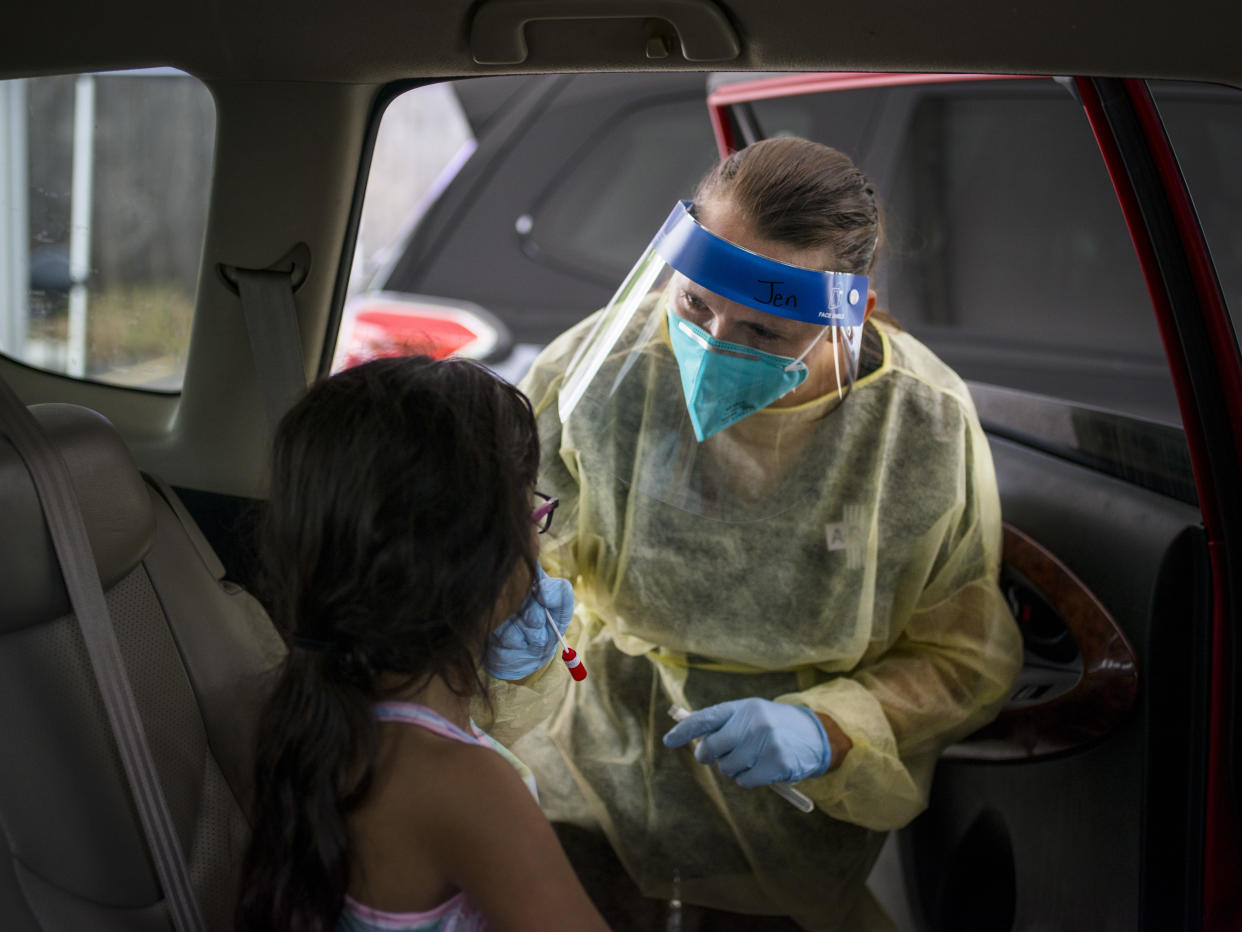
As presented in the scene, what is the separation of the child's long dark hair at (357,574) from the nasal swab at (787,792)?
1.66 feet

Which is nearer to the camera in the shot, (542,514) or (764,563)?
(542,514)

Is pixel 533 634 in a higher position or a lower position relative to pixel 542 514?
lower

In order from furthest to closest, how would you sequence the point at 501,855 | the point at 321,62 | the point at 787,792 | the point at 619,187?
the point at 619,187 → the point at 787,792 → the point at 321,62 → the point at 501,855

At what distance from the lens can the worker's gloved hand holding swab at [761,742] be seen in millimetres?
1327

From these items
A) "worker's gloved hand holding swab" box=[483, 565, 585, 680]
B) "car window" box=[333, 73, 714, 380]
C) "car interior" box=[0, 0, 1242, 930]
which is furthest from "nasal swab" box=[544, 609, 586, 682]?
"car window" box=[333, 73, 714, 380]

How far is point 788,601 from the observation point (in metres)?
1.45

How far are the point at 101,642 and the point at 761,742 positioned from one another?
71cm

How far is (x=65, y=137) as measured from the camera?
5.62ft

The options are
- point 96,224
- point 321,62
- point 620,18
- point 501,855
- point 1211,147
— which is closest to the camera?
point 501,855

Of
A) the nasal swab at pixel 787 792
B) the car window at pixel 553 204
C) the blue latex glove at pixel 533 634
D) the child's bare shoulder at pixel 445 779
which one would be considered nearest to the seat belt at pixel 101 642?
the child's bare shoulder at pixel 445 779

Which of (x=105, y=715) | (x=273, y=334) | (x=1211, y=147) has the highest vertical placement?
(x=1211, y=147)

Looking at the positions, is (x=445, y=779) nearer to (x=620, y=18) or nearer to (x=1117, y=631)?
(x=620, y=18)

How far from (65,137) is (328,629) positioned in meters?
1.12

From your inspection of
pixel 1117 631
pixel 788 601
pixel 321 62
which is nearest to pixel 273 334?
pixel 321 62
